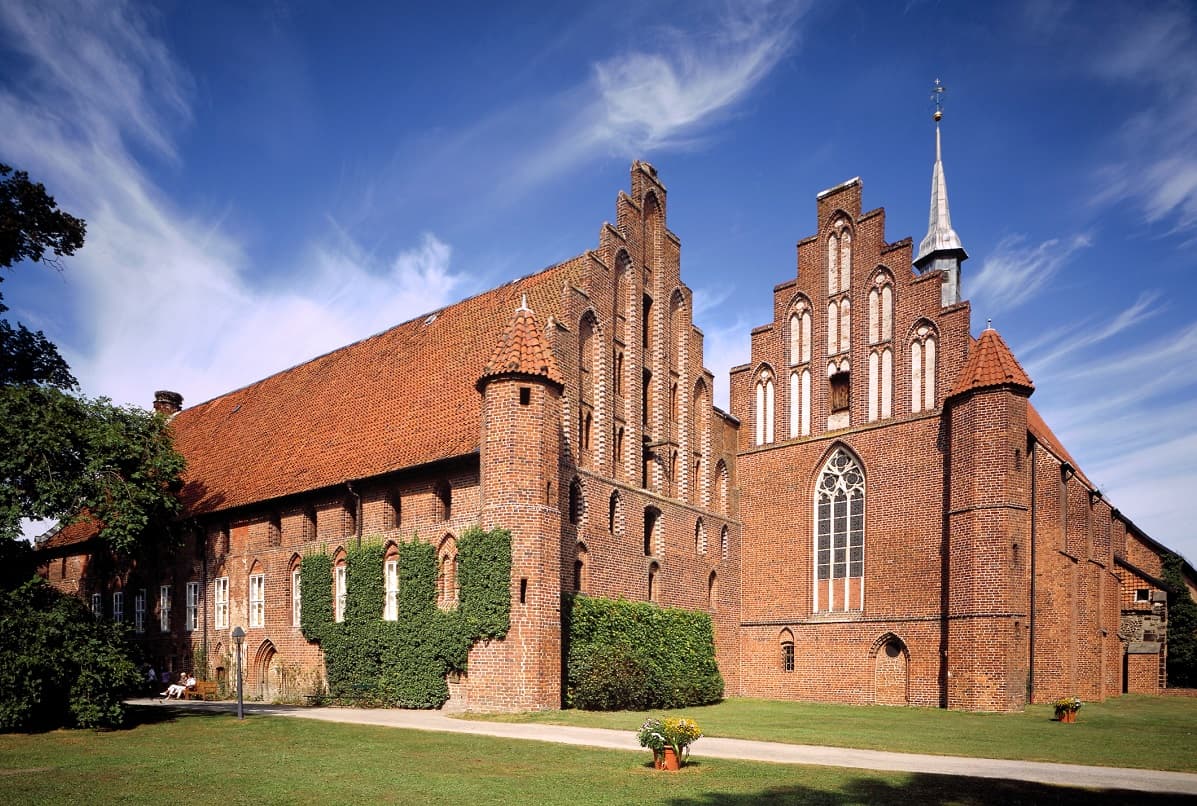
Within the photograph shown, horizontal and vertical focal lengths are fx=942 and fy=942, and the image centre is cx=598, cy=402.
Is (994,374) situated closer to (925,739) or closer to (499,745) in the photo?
(925,739)

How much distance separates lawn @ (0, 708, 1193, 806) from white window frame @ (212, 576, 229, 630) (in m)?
13.1

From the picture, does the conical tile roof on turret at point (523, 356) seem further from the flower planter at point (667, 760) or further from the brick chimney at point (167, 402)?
the brick chimney at point (167, 402)

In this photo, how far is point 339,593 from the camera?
27438 millimetres

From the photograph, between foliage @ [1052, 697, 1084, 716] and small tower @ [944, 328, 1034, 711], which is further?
small tower @ [944, 328, 1034, 711]

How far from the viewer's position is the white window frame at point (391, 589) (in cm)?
2588

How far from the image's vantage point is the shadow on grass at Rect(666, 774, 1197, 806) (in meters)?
11.5

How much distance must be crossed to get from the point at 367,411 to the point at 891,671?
18.1 m

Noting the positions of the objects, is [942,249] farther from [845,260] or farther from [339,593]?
[339,593]

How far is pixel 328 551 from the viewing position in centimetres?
2791

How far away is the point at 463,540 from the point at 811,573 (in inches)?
505

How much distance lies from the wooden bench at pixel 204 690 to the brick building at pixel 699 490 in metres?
1.32

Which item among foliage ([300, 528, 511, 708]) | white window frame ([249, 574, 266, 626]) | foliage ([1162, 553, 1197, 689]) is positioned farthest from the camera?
foliage ([1162, 553, 1197, 689])

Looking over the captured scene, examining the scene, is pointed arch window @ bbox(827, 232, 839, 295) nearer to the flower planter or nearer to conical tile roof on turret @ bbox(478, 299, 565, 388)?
conical tile roof on turret @ bbox(478, 299, 565, 388)

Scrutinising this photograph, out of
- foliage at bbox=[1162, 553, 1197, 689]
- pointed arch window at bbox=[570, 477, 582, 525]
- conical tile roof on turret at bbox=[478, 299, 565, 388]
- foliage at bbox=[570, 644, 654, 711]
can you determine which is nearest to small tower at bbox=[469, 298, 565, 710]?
conical tile roof on turret at bbox=[478, 299, 565, 388]
